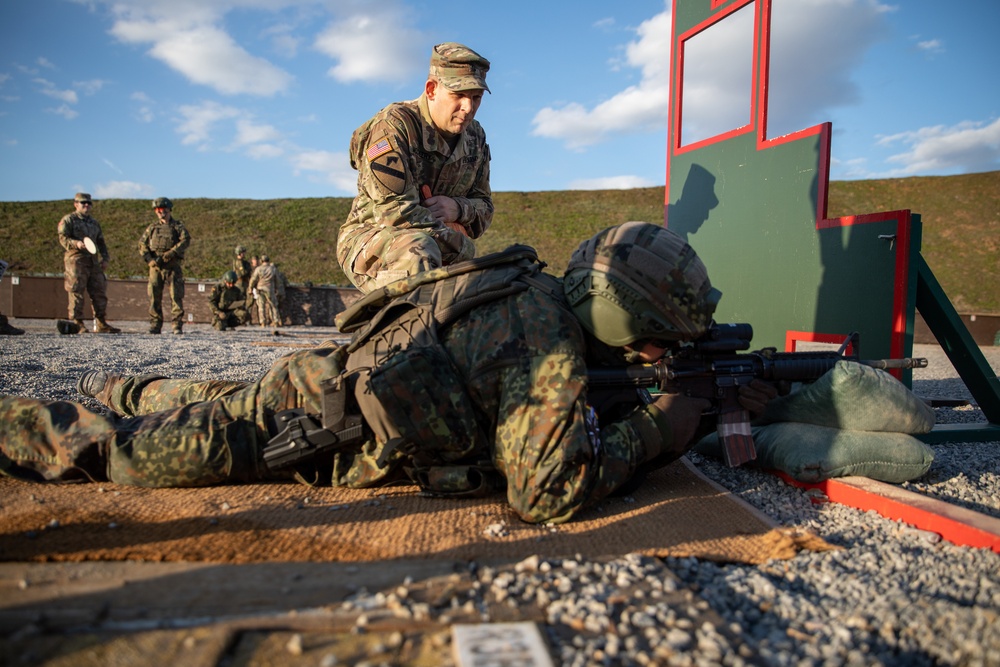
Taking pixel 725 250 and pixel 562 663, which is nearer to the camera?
pixel 562 663

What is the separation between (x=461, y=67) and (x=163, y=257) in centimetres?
919

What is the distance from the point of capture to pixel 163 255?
1098 centimetres

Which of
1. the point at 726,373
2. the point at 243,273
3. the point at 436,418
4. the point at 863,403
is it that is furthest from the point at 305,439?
the point at 243,273

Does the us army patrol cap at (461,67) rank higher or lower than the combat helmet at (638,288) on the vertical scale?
higher

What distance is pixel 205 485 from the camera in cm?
258

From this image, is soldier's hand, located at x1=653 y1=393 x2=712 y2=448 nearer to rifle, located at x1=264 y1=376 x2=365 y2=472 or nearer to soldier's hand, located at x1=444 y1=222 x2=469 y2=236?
rifle, located at x1=264 y1=376 x2=365 y2=472

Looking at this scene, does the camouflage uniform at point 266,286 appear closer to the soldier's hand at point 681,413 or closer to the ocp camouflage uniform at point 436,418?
the ocp camouflage uniform at point 436,418

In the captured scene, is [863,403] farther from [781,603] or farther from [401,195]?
[401,195]

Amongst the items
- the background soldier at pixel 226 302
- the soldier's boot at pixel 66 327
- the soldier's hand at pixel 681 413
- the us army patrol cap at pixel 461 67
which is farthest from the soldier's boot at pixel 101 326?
the soldier's hand at pixel 681 413

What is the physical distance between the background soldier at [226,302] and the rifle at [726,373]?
12975mm

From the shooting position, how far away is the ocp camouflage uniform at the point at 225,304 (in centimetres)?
1414

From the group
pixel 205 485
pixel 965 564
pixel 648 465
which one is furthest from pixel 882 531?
pixel 205 485

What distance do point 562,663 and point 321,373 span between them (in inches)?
63.1

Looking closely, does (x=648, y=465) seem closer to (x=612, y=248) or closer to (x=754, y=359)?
(x=754, y=359)
